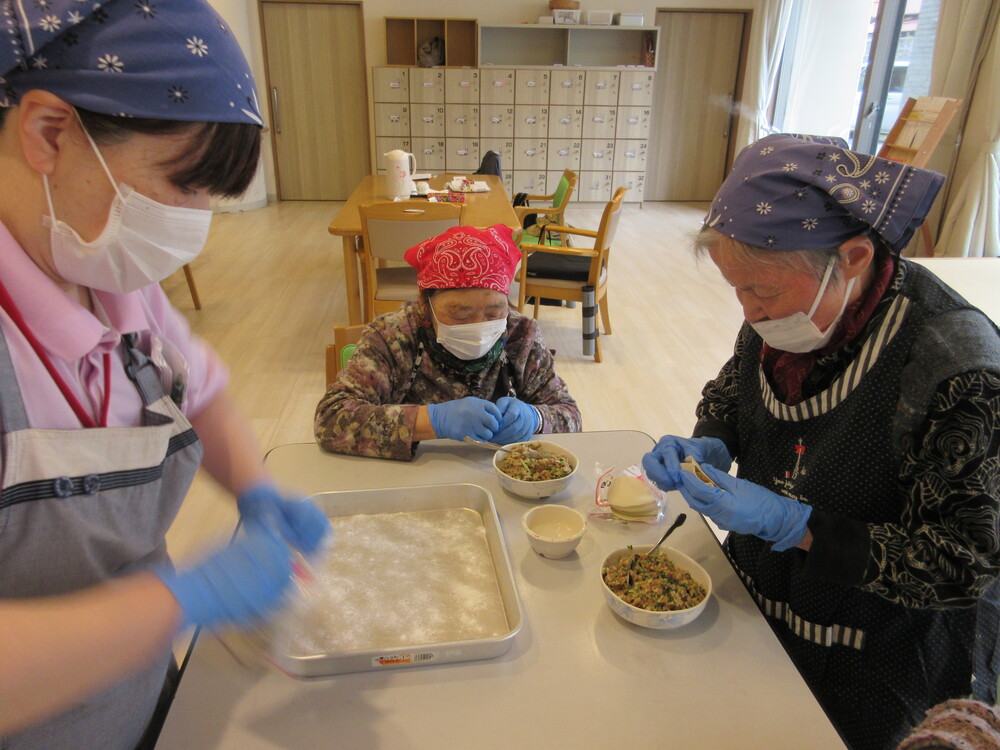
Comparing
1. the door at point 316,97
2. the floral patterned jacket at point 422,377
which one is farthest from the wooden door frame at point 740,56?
the floral patterned jacket at point 422,377

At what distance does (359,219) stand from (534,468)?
247 cm

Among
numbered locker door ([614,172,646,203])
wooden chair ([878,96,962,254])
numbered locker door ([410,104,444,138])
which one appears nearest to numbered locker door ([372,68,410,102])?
numbered locker door ([410,104,444,138])

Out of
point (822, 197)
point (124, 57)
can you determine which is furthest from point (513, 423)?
point (124, 57)

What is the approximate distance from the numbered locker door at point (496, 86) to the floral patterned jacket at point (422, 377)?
6.22 m

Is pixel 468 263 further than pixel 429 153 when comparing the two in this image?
No

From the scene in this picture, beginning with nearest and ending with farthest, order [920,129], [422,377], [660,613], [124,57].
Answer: [124,57] < [660,613] < [422,377] < [920,129]

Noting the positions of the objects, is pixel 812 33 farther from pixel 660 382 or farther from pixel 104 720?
pixel 104 720

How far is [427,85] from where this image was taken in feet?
23.2

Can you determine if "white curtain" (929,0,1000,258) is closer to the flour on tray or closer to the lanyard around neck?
the flour on tray

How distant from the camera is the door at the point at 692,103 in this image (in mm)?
7406

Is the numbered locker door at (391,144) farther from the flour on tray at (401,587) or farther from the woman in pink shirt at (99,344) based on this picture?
the woman in pink shirt at (99,344)

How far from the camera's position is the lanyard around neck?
64cm

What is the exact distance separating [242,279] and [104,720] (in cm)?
458

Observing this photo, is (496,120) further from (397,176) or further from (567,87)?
(397,176)
